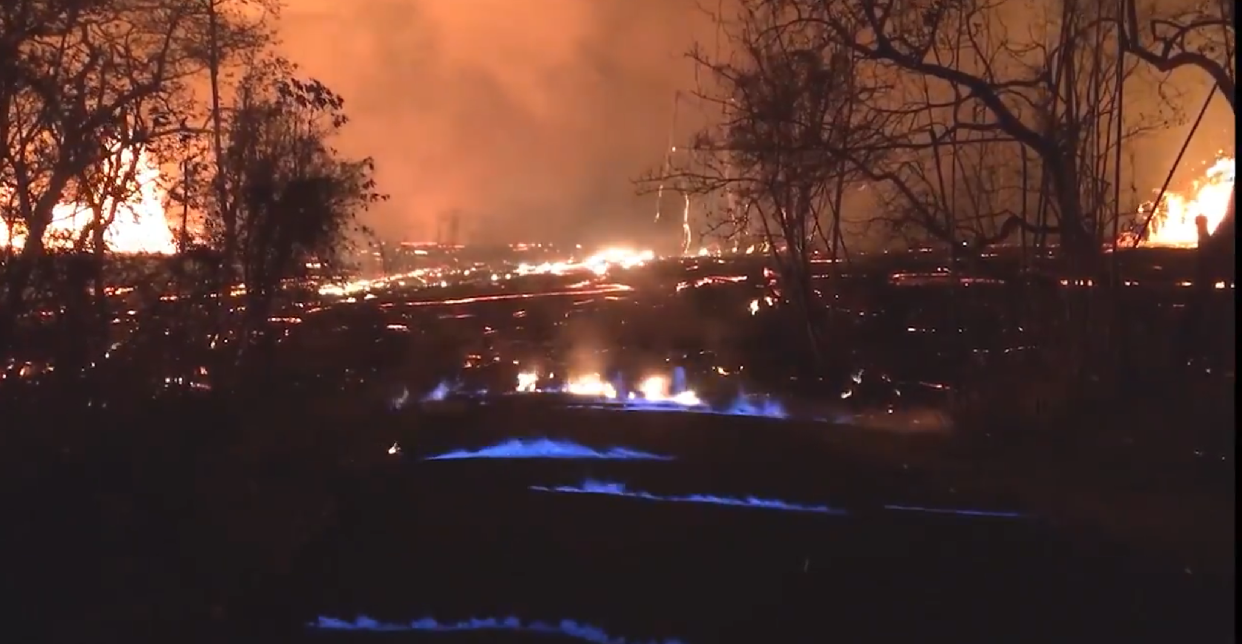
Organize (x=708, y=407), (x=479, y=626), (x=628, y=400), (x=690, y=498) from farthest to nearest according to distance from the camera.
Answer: (x=628, y=400), (x=708, y=407), (x=690, y=498), (x=479, y=626)

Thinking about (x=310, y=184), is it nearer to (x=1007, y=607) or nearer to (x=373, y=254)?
(x=373, y=254)

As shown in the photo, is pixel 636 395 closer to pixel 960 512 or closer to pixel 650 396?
pixel 650 396

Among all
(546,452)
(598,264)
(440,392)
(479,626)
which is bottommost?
(479,626)

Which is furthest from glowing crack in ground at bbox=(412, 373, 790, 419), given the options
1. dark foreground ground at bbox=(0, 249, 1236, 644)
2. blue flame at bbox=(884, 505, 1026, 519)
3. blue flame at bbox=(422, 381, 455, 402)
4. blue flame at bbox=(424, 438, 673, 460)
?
blue flame at bbox=(884, 505, 1026, 519)

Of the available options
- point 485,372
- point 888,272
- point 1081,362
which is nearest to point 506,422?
point 485,372

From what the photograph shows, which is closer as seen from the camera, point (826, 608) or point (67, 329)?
point (826, 608)

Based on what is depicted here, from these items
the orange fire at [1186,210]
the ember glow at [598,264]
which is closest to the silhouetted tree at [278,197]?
the orange fire at [1186,210]

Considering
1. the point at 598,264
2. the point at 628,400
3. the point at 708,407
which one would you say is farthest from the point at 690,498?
the point at 598,264

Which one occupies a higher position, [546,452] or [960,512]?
[546,452]
